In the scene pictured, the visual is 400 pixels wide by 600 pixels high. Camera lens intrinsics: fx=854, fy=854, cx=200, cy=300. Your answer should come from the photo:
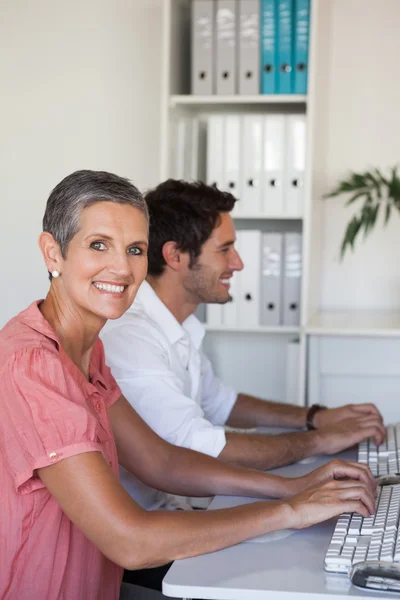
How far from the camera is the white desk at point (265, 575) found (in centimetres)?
105

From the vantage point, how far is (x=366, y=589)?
105cm

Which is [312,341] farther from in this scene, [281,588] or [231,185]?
[281,588]

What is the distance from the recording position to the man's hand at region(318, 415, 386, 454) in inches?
72.2

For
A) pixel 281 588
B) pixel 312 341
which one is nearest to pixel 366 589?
pixel 281 588

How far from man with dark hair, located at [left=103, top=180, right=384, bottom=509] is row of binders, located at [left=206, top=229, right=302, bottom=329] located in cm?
70

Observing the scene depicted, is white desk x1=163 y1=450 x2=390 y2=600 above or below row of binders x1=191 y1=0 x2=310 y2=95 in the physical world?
below

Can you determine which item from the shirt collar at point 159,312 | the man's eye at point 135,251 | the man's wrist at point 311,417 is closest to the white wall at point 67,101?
the shirt collar at point 159,312

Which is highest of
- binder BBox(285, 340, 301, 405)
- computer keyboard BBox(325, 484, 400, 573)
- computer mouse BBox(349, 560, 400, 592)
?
computer mouse BBox(349, 560, 400, 592)

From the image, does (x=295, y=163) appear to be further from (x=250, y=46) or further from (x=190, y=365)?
(x=190, y=365)

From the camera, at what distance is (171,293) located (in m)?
2.11

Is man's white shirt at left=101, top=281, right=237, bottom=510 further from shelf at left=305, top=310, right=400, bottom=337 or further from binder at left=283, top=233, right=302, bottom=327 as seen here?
binder at left=283, top=233, right=302, bottom=327

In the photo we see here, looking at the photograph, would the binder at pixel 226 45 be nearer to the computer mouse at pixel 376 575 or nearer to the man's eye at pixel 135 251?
the man's eye at pixel 135 251

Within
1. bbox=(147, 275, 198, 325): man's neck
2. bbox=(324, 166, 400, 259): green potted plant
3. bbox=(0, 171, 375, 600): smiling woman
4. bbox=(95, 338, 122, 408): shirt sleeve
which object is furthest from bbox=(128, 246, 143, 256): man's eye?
bbox=(324, 166, 400, 259): green potted plant

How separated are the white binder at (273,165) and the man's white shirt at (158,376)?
37.6 inches
